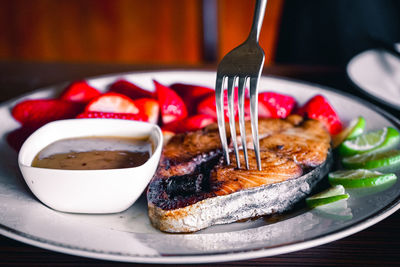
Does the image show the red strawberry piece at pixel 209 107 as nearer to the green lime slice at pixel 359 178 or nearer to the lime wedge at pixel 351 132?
the lime wedge at pixel 351 132

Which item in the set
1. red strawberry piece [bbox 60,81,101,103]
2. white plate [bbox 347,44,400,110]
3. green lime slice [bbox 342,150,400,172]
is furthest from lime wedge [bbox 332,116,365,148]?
red strawberry piece [bbox 60,81,101,103]

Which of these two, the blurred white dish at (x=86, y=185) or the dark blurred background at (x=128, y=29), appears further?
the dark blurred background at (x=128, y=29)

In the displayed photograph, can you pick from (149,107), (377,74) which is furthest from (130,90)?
(377,74)

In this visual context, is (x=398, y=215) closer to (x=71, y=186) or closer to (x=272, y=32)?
(x=71, y=186)

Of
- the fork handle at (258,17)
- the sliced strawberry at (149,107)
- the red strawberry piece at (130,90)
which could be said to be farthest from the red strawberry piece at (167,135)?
the fork handle at (258,17)

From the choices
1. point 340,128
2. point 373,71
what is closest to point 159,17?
point 373,71

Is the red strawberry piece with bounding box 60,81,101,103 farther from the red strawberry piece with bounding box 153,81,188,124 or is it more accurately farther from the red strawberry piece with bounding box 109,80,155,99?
the red strawberry piece with bounding box 153,81,188,124

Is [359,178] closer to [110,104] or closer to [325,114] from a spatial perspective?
[325,114]
